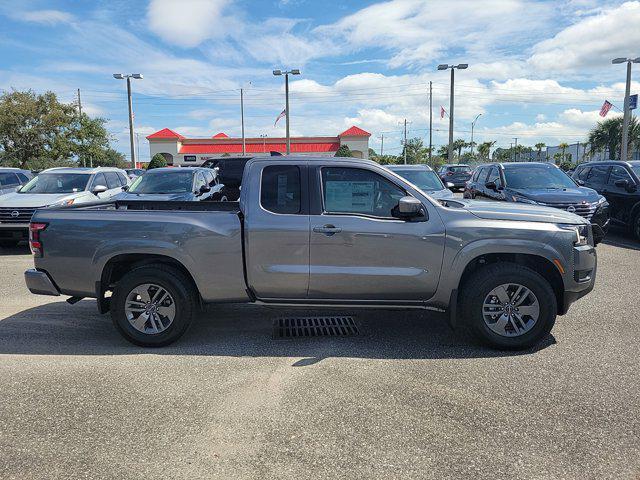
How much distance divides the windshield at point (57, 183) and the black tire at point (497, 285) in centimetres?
1004

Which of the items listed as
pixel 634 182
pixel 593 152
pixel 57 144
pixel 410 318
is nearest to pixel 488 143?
pixel 593 152

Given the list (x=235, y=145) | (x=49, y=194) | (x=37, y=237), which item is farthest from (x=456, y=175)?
(x=235, y=145)

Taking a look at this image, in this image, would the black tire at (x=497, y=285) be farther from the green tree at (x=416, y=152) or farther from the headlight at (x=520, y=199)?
the green tree at (x=416, y=152)

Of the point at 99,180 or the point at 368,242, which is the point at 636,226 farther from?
the point at 99,180

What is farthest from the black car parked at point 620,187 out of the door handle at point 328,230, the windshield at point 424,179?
the door handle at point 328,230

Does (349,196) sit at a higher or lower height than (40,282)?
higher

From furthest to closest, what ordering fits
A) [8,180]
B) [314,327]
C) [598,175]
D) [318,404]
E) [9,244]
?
1. [8,180]
2. [598,175]
3. [9,244]
4. [314,327]
5. [318,404]

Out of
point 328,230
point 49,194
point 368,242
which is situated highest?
point 49,194

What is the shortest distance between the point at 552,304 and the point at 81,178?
11089 millimetres

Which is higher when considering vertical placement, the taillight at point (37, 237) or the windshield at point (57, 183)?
the windshield at point (57, 183)

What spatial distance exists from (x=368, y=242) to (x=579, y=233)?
6.66 feet

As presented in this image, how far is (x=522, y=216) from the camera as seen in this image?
15.3 feet

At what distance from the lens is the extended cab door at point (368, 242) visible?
4.57 m

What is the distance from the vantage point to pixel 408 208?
4.45 m
